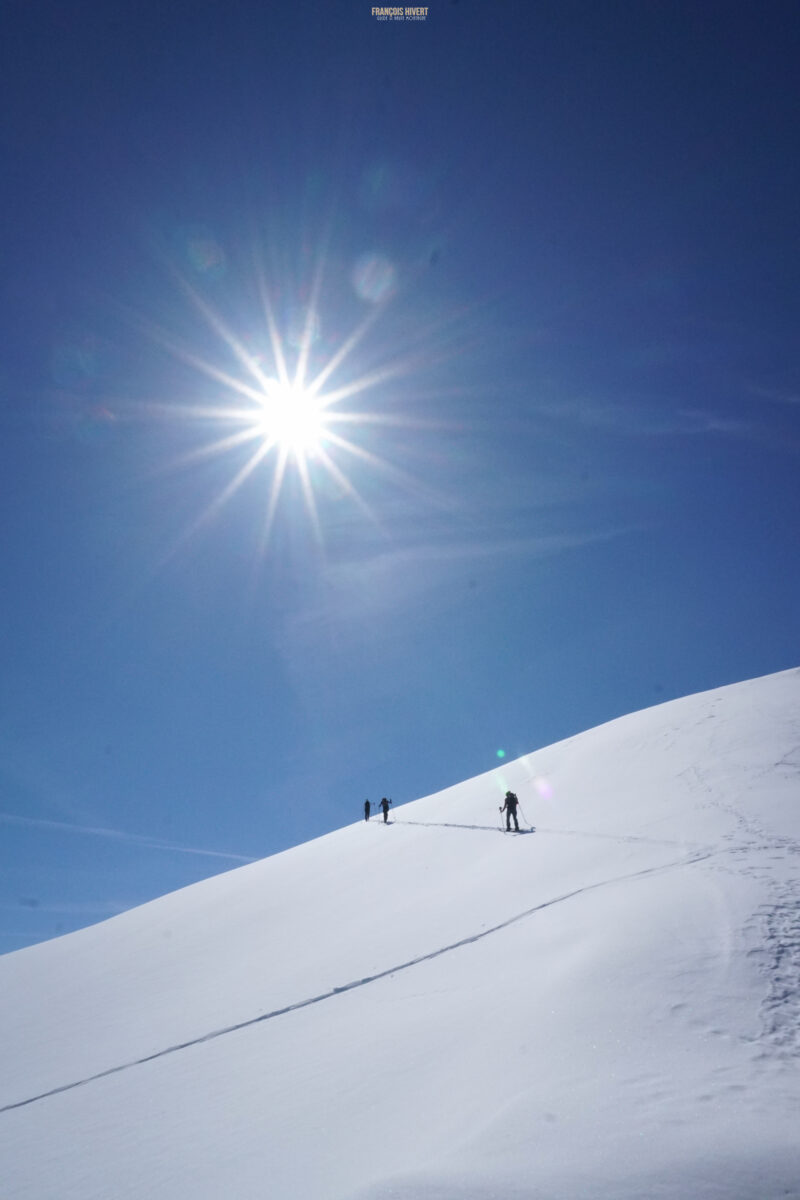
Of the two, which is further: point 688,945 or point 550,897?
point 550,897

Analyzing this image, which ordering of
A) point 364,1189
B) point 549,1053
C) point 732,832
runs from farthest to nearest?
point 732,832 < point 549,1053 < point 364,1189

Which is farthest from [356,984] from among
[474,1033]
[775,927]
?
[775,927]

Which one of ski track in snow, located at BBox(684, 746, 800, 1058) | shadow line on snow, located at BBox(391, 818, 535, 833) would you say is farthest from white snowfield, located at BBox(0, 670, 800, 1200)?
shadow line on snow, located at BBox(391, 818, 535, 833)

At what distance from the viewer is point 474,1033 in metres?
6.21

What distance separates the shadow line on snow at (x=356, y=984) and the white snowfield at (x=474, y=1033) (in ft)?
0.19

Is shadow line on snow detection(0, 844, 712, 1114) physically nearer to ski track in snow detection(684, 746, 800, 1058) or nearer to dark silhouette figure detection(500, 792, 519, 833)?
Result: ski track in snow detection(684, 746, 800, 1058)

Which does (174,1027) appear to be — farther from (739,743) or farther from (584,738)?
(584,738)

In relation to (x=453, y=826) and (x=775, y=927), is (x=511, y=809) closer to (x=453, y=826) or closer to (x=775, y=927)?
(x=453, y=826)

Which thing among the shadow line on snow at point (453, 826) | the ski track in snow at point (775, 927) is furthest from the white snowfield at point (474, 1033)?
the shadow line on snow at point (453, 826)

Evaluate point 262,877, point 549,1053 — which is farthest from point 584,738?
point 549,1053

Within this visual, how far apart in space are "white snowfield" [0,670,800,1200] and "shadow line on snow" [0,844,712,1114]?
0.06 m

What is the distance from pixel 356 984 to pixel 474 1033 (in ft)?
9.93

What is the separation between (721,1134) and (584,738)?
20.2 meters

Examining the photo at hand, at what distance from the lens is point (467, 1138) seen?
4.45 metres
